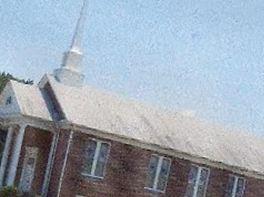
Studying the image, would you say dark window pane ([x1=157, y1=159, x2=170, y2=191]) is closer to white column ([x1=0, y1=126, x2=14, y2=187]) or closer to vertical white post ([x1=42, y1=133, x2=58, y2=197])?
vertical white post ([x1=42, y1=133, x2=58, y2=197])

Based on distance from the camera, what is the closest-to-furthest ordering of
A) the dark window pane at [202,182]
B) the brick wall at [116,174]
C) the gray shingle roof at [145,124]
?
the brick wall at [116,174], the gray shingle roof at [145,124], the dark window pane at [202,182]

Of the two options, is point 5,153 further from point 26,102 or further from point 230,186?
point 230,186

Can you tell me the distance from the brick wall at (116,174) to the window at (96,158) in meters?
0.28

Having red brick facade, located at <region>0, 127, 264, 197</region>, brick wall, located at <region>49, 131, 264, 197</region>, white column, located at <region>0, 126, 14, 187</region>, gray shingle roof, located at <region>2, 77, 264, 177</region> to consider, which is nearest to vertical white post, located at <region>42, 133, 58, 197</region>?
red brick facade, located at <region>0, 127, 264, 197</region>

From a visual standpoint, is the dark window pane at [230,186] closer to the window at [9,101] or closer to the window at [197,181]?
the window at [197,181]

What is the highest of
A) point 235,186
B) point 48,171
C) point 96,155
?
point 96,155

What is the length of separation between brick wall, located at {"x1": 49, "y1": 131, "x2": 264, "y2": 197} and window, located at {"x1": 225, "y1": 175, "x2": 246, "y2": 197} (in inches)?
149

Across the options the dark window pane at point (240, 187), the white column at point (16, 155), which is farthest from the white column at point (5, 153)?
the dark window pane at point (240, 187)

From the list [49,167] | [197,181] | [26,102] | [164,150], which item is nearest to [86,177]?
[49,167]

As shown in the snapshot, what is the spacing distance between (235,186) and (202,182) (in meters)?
2.81

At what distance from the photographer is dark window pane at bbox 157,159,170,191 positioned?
3725 cm

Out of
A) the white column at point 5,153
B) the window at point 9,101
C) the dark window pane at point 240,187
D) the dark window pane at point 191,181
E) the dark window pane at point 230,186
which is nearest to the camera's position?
the white column at point 5,153

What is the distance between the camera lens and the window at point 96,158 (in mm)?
34375

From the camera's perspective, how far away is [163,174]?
3734 centimetres
